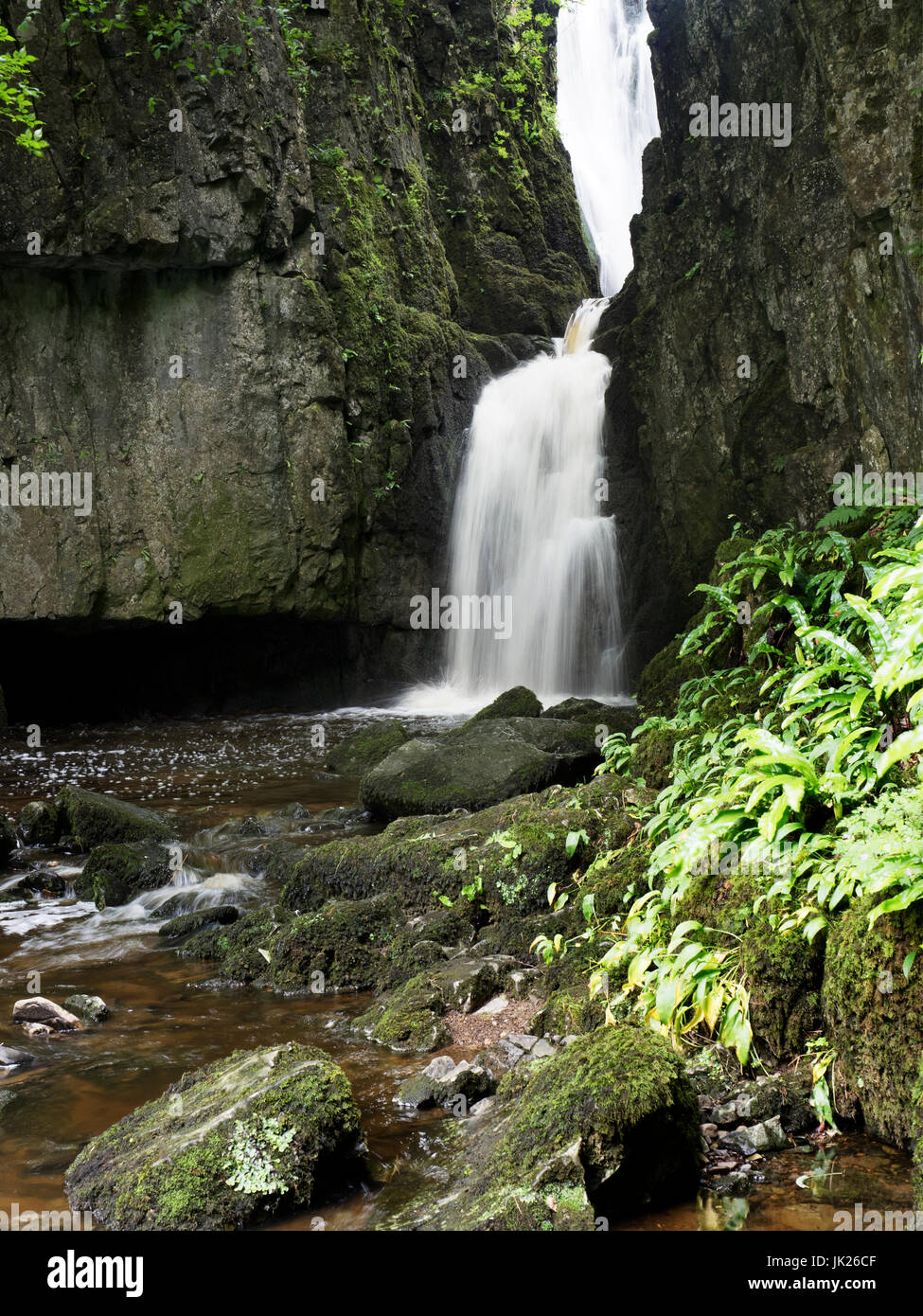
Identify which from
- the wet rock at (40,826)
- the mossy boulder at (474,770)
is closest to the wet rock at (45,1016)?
the mossy boulder at (474,770)

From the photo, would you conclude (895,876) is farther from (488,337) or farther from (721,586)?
(488,337)

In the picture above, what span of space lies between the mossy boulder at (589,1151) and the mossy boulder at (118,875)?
16.0 ft

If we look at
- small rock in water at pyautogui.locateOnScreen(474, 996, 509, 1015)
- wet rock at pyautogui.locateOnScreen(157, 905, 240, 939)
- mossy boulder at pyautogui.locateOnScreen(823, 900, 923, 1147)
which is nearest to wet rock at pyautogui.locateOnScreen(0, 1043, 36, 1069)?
wet rock at pyautogui.locateOnScreen(157, 905, 240, 939)

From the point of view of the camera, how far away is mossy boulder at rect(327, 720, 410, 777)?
39.8ft

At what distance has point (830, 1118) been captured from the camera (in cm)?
316

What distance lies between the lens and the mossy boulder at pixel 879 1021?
2977mm

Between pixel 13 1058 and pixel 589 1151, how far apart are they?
3106 millimetres

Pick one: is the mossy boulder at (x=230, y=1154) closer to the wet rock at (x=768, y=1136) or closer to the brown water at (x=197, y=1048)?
the brown water at (x=197, y=1048)

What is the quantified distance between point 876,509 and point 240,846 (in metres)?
5.85

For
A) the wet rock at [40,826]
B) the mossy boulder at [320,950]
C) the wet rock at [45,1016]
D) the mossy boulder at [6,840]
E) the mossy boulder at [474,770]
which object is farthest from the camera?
the wet rock at [40,826]

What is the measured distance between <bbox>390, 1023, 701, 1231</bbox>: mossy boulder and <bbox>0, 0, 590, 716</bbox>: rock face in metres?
13.9

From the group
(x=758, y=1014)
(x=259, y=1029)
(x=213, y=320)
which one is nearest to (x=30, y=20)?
(x=213, y=320)

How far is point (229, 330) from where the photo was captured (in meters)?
15.6

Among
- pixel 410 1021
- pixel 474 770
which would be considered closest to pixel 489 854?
pixel 410 1021
